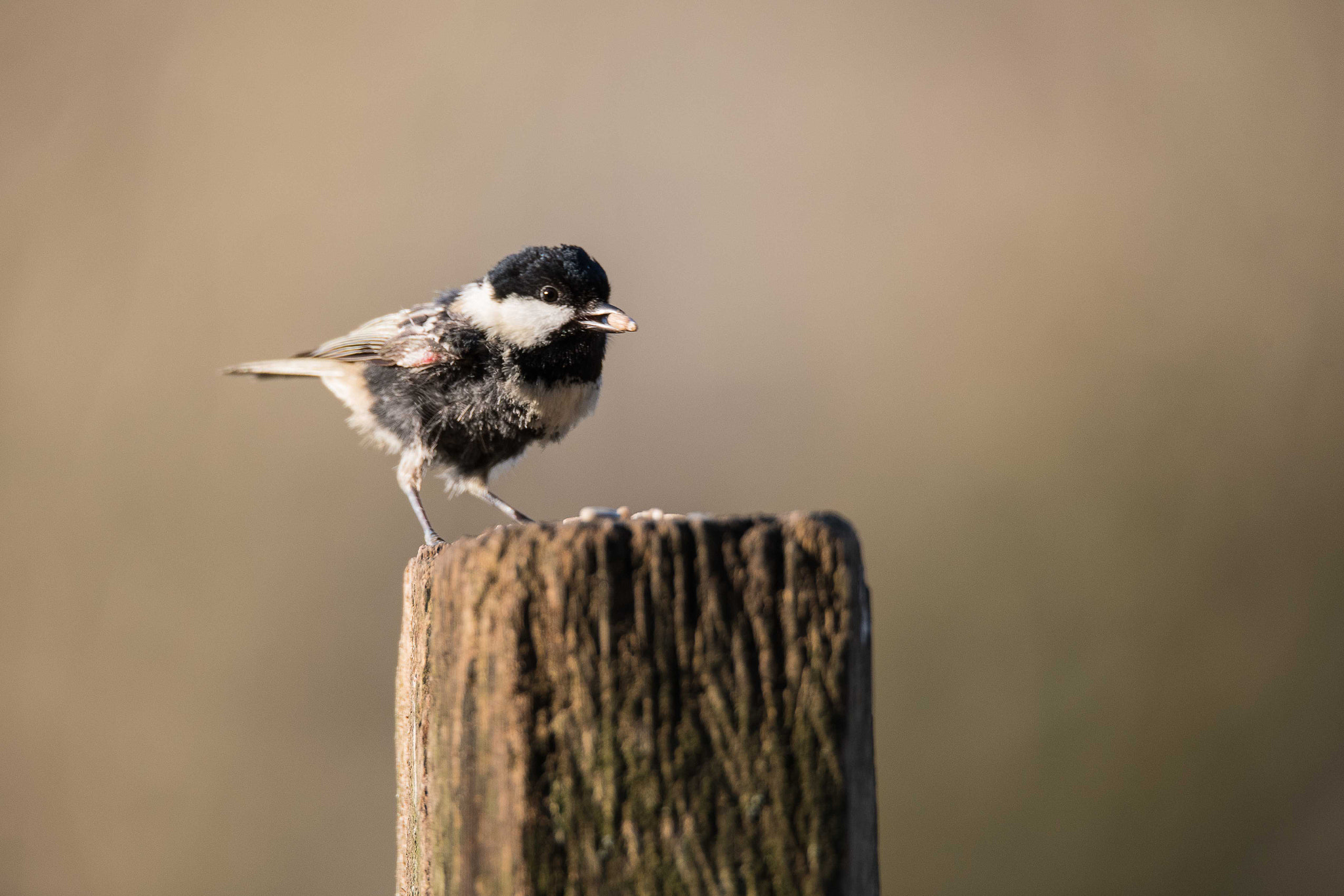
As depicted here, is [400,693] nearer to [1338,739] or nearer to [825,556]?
[825,556]

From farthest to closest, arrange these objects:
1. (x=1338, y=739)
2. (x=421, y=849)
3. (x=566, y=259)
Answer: (x=1338, y=739) → (x=566, y=259) → (x=421, y=849)

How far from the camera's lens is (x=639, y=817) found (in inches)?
48.7

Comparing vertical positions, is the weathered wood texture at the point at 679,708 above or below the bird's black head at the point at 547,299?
below

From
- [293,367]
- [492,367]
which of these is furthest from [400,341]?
[293,367]

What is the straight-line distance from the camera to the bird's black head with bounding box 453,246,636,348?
3611 mm

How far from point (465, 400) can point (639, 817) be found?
8.98 ft

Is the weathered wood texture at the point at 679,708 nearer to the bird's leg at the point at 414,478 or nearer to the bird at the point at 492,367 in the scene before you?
the bird at the point at 492,367

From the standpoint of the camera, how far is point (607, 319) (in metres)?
3.58

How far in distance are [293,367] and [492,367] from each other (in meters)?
1.33

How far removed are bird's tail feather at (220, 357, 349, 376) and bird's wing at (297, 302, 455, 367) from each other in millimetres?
31

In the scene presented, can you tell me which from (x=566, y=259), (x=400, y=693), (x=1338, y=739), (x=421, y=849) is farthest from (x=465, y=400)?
(x=1338, y=739)

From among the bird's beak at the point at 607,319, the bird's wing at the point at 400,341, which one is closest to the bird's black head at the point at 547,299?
the bird's beak at the point at 607,319

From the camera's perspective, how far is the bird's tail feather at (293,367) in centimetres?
443

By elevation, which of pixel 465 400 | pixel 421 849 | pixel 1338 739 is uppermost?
pixel 465 400
